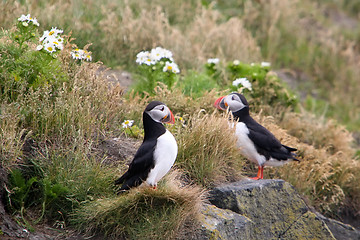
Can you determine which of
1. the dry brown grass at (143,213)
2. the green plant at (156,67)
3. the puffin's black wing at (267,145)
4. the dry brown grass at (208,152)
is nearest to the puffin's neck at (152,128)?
the dry brown grass at (143,213)

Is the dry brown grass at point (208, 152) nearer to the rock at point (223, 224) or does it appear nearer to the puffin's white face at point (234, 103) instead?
the puffin's white face at point (234, 103)

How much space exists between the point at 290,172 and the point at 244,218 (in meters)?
1.83

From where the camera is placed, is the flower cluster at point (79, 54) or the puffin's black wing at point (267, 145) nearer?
the puffin's black wing at point (267, 145)

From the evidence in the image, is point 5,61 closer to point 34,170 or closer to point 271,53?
point 34,170

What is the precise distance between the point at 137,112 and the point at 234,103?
1215 mm

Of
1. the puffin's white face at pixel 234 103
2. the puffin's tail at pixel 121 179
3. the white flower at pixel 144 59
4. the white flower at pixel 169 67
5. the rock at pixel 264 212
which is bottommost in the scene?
the rock at pixel 264 212

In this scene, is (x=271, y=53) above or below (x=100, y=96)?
below

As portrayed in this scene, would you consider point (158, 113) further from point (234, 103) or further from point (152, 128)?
point (234, 103)

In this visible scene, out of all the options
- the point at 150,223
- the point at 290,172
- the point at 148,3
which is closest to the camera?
the point at 150,223

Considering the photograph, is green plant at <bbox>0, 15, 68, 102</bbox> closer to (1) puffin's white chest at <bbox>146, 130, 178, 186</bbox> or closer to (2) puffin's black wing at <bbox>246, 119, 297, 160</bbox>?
(1) puffin's white chest at <bbox>146, 130, 178, 186</bbox>

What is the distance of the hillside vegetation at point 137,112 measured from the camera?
4.16 metres

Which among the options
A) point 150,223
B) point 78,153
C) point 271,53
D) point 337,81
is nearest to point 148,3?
point 271,53

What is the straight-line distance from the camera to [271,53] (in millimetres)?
11031

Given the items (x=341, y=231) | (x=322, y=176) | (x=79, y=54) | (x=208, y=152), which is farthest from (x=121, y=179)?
(x=322, y=176)
